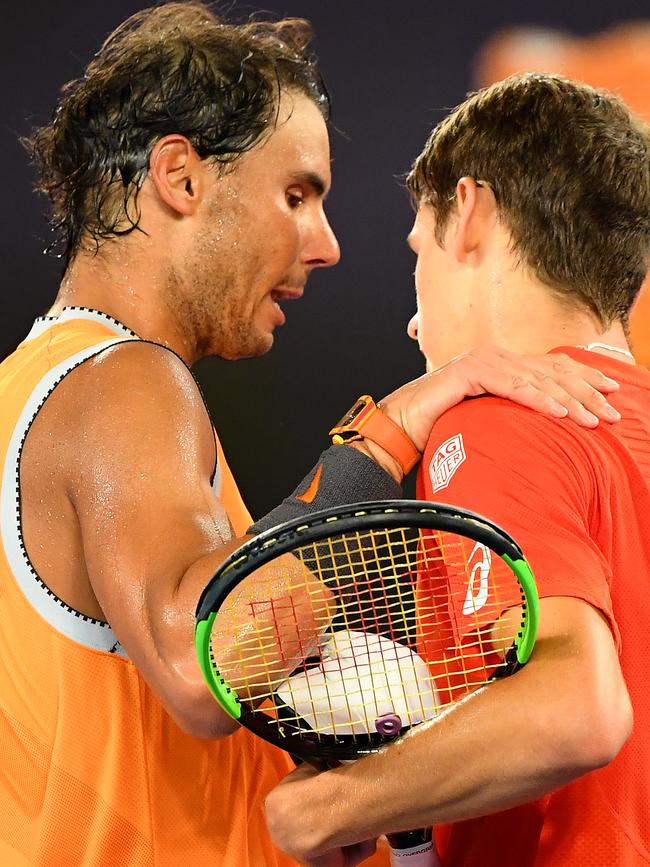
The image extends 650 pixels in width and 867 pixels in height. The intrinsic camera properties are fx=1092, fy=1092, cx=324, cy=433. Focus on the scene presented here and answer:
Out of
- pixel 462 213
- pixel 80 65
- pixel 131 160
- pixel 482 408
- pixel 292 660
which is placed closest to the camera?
pixel 292 660

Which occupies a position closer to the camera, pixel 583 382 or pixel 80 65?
pixel 583 382

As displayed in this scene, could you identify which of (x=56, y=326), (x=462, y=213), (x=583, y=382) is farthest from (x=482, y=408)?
(x=56, y=326)

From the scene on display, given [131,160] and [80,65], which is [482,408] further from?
[80,65]

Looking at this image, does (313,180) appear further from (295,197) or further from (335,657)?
(335,657)

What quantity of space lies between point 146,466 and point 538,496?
343 mm

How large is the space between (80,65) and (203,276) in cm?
131

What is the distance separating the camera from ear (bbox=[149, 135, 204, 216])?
4.49ft

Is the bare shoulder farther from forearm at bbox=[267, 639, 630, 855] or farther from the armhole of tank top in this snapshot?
forearm at bbox=[267, 639, 630, 855]

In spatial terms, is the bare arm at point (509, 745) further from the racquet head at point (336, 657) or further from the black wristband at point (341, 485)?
the black wristband at point (341, 485)

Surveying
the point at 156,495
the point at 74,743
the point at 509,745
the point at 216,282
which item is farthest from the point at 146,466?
the point at 216,282

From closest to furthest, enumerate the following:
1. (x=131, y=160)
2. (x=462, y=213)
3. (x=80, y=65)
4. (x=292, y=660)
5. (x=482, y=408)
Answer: (x=292, y=660), (x=482, y=408), (x=462, y=213), (x=131, y=160), (x=80, y=65)

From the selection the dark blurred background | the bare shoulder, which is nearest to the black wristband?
the bare shoulder

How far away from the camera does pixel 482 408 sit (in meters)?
0.99

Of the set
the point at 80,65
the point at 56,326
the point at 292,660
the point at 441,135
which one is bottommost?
the point at 292,660
